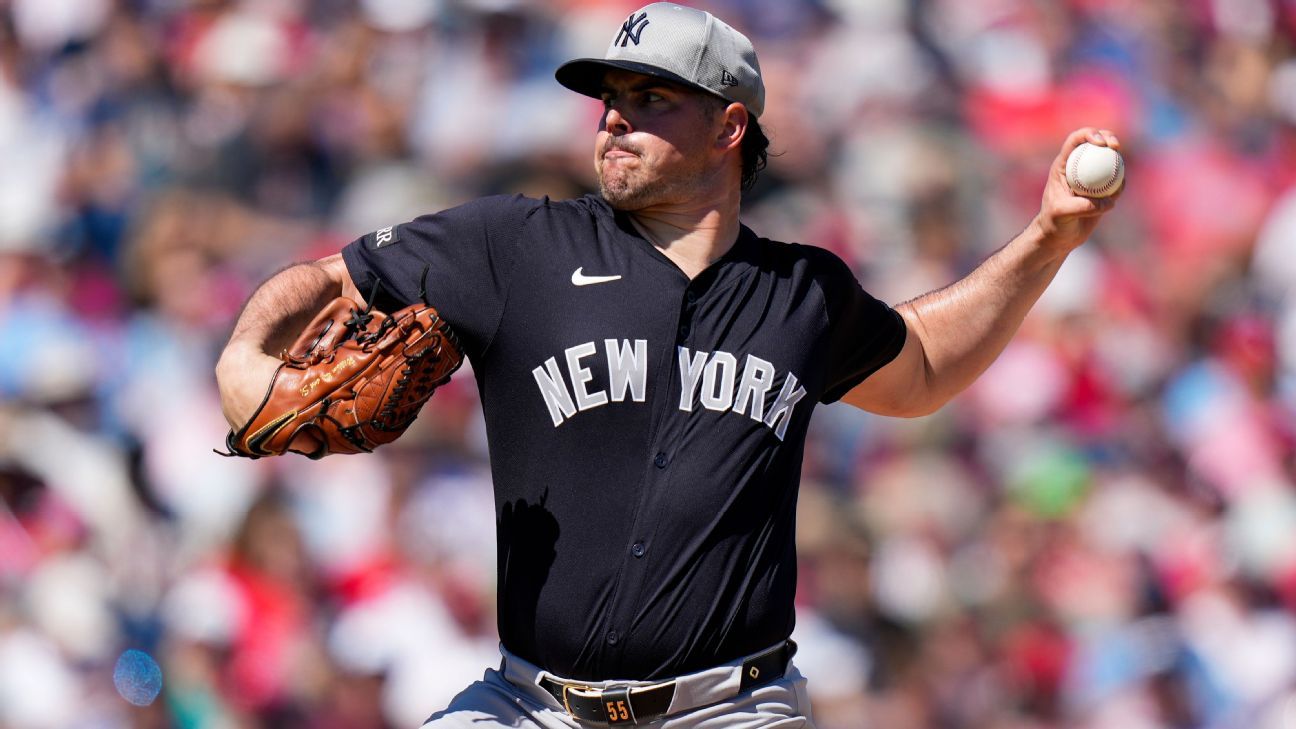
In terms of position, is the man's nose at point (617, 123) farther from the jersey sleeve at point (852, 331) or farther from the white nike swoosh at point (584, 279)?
the jersey sleeve at point (852, 331)

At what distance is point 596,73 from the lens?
12.1 ft

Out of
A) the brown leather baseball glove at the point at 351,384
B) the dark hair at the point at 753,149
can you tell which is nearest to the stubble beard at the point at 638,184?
the dark hair at the point at 753,149

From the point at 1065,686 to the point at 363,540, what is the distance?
2833mm

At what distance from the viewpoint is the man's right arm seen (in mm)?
3230

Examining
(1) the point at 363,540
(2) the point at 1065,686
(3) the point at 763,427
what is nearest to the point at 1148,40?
(2) the point at 1065,686

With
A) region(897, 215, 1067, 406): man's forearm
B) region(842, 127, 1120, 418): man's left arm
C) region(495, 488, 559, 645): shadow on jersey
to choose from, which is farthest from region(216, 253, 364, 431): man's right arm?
region(897, 215, 1067, 406): man's forearm

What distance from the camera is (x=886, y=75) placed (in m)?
8.75

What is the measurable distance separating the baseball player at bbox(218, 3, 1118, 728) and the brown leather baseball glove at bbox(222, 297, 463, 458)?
5 centimetres

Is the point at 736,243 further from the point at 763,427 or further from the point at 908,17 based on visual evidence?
the point at 908,17

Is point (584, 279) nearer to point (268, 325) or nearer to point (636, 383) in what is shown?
point (636, 383)

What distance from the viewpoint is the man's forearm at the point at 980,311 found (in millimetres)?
4043

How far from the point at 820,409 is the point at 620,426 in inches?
160

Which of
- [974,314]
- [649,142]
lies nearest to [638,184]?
[649,142]

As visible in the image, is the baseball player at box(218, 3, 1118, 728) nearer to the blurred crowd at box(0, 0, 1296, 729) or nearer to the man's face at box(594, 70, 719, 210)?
the man's face at box(594, 70, 719, 210)
